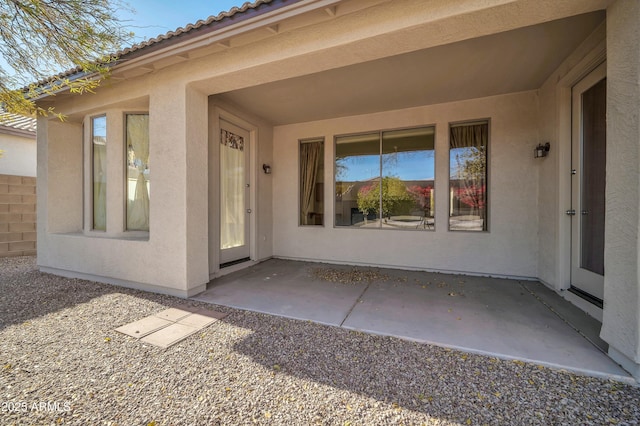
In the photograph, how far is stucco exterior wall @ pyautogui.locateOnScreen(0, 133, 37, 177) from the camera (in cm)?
750

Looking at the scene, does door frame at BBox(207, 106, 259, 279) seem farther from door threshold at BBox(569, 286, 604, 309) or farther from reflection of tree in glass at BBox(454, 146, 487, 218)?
door threshold at BBox(569, 286, 604, 309)

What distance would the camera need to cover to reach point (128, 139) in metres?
4.51

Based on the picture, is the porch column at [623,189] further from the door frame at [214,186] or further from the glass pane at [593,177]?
the door frame at [214,186]

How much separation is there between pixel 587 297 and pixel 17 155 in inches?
527

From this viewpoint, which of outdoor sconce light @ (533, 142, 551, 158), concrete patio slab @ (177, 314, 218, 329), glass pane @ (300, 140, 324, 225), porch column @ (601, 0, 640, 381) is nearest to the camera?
porch column @ (601, 0, 640, 381)

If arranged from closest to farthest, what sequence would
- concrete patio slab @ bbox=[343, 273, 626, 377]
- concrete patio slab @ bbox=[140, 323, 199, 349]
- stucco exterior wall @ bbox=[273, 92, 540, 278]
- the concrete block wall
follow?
concrete patio slab @ bbox=[343, 273, 626, 377]
concrete patio slab @ bbox=[140, 323, 199, 349]
stucco exterior wall @ bbox=[273, 92, 540, 278]
the concrete block wall

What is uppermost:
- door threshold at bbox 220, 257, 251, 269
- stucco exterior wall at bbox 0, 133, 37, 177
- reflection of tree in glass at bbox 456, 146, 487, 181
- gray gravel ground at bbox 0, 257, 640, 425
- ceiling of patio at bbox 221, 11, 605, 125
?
ceiling of patio at bbox 221, 11, 605, 125

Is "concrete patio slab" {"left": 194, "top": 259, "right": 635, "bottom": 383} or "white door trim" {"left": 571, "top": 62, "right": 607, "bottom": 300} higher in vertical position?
"white door trim" {"left": 571, "top": 62, "right": 607, "bottom": 300}

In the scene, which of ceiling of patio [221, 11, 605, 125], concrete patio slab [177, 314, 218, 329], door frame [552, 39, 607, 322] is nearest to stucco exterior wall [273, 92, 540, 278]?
ceiling of patio [221, 11, 605, 125]

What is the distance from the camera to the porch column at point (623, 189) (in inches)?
78.0

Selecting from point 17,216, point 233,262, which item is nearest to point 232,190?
point 233,262

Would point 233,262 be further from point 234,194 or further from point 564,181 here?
point 564,181

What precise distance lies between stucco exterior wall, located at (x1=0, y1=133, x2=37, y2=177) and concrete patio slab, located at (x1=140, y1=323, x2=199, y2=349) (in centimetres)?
901

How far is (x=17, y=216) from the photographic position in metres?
6.60
